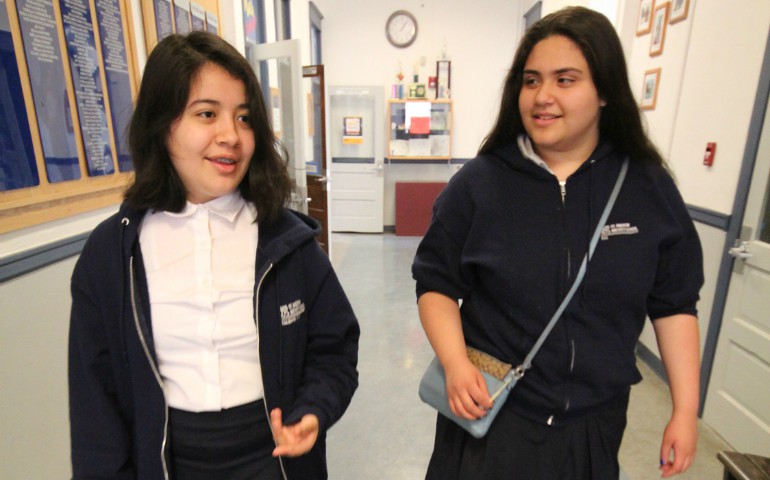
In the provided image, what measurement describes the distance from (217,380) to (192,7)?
7.37 feet

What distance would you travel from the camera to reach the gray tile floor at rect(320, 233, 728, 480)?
78.0 inches

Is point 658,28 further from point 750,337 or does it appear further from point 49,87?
point 49,87

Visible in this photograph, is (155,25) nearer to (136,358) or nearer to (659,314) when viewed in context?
(136,358)

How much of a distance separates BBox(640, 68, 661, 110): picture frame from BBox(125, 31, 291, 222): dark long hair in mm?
2906

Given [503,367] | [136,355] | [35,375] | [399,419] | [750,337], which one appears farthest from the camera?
[399,419]

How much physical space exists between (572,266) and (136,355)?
0.86 metres

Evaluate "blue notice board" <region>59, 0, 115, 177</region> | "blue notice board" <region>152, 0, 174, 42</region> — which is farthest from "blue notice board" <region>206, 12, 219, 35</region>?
"blue notice board" <region>59, 0, 115, 177</region>

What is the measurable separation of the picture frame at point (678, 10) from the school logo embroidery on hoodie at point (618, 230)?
2.42m

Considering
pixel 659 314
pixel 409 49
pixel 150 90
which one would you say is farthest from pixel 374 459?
pixel 409 49

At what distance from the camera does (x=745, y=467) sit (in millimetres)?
985

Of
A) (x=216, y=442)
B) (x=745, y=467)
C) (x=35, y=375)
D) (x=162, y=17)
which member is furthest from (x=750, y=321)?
(x=162, y=17)

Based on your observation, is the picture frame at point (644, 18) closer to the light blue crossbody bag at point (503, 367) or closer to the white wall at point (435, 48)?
the light blue crossbody bag at point (503, 367)

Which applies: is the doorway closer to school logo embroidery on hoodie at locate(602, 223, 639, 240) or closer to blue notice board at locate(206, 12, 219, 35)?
school logo embroidery on hoodie at locate(602, 223, 639, 240)

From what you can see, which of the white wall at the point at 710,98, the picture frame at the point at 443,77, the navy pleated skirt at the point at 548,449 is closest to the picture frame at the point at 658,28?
the white wall at the point at 710,98
